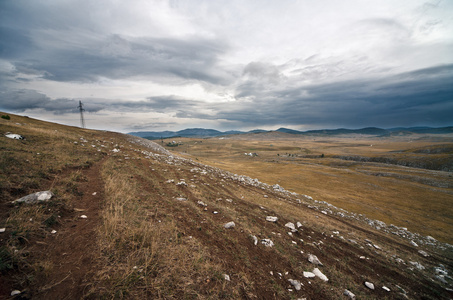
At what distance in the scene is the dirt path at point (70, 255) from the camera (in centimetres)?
425

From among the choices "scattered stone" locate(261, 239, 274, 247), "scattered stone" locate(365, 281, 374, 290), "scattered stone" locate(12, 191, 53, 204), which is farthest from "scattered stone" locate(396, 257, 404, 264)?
"scattered stone" locate(12, 191, 53, 204)

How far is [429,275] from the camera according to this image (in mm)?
11180

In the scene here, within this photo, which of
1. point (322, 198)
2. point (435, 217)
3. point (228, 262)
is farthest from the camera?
point (322, 198)

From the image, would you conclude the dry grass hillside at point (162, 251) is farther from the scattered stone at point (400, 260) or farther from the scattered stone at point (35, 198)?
the scattered stone at point (35, 198)

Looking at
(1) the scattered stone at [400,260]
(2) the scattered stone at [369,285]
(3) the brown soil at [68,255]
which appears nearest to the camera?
(3) the brown soil at [68,255]

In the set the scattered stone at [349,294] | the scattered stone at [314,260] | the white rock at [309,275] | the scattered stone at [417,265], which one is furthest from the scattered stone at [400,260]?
the white rock at [309,275]

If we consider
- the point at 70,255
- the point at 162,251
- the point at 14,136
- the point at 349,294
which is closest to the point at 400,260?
the point at 349,294

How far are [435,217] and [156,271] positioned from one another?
47.5 meters

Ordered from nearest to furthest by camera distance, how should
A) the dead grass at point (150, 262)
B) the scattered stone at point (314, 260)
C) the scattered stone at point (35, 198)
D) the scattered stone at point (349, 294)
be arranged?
the dead grass at point (150, 262), the scattered stone at point (349, 294), the scattered stone at point (35, 198), the scattered stone at point (314, 260)

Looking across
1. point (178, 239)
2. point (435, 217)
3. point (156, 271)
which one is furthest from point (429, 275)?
point (435, 217)

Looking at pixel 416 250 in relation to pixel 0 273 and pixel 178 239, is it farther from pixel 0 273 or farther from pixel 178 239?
pixel 0 273

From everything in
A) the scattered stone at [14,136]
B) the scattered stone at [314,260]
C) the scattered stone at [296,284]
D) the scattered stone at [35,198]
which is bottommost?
the scattered stone at [314,260]

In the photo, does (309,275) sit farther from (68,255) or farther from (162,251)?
(68,255)

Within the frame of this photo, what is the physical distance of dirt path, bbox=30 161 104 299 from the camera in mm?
4250
